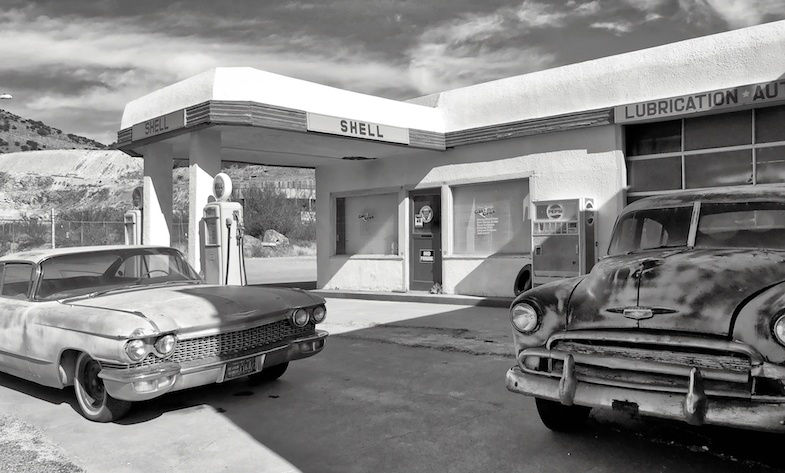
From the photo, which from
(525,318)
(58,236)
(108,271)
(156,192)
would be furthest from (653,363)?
(58,236)

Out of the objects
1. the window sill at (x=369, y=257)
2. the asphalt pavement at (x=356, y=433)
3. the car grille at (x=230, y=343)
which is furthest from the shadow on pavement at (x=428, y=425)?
the window sill at (x=369, y=257)

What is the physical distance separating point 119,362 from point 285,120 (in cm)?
689

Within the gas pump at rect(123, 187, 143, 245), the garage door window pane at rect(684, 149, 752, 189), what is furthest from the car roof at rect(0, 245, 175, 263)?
the garage door window pane at rect(684, 149, 752, 189)

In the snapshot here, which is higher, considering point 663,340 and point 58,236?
point 58,236

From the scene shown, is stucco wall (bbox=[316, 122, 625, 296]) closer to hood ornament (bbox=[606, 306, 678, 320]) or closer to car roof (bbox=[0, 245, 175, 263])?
hood ornament (bbox=[606, 306, 678, 320])

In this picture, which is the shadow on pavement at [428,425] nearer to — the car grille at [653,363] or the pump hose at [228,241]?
the car grille at [653,363]

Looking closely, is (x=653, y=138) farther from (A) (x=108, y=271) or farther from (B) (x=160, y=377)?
(B) (x=160, y=377)

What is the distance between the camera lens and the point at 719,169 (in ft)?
32.5

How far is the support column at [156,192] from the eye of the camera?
13.0 m

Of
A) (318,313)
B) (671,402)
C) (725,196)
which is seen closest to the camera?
(671,402)

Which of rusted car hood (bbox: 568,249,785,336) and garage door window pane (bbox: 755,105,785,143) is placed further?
garage door window pane (bbox: 755,105,785,143)

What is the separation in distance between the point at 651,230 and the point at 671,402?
1.84 m

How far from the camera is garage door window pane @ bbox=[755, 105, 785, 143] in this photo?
9.33 metres

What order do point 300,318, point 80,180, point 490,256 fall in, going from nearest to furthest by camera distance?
point 300,318, point 490,256, point 80,180
